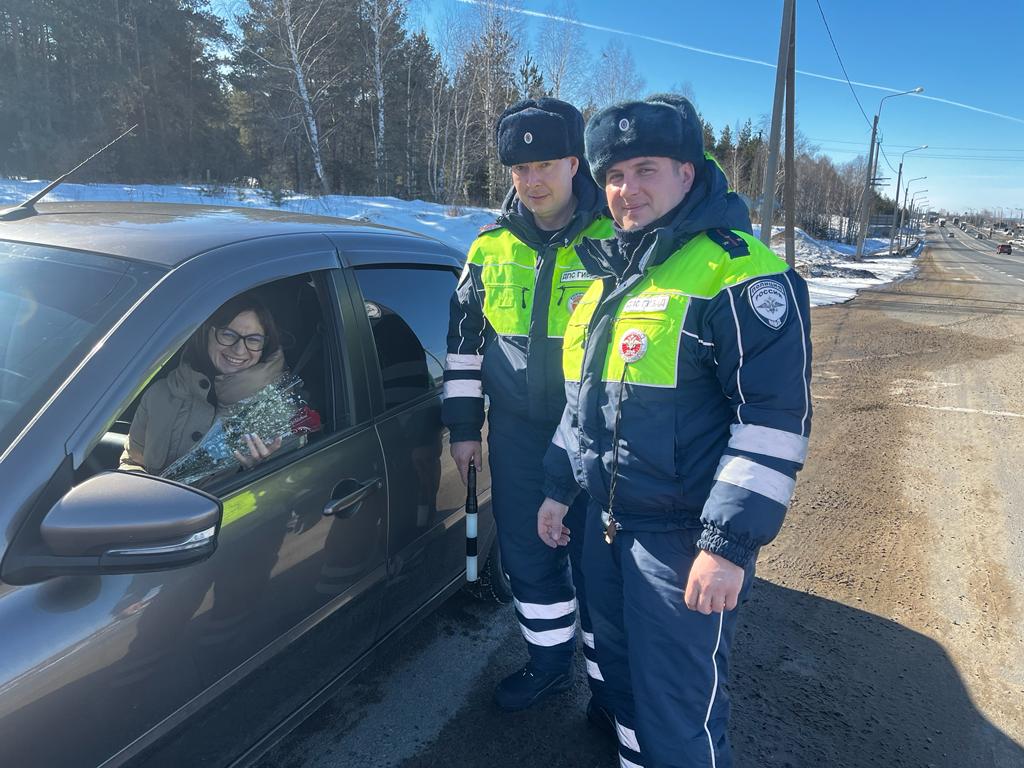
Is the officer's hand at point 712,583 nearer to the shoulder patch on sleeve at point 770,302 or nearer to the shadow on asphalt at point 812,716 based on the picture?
the shoulder patch on sleeve at point 770,302

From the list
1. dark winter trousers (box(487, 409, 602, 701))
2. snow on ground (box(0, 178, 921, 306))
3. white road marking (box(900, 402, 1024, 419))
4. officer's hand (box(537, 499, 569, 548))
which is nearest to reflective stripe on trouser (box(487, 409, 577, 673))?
dark winter trousers (box(487, 409, 602, 701))

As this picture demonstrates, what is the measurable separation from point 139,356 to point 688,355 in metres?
1.24

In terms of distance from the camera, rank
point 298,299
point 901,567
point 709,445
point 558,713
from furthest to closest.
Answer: point 901,567
point 558,713
point 298,299
point 709,445

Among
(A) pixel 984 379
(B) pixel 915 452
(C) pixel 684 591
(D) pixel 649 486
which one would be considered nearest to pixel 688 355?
(D) pixel 649 486

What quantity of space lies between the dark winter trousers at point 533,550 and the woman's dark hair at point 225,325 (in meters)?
0.83

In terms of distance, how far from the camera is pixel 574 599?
2.45 meters

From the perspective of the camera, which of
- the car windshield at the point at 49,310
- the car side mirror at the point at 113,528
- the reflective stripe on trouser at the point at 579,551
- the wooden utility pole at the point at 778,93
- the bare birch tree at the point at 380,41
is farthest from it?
the bare birch tree at the point at 380,41

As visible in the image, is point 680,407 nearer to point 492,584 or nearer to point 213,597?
point 213,597

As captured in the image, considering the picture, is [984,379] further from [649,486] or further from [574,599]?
[649,486]

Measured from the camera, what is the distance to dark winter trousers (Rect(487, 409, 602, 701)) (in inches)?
90.0

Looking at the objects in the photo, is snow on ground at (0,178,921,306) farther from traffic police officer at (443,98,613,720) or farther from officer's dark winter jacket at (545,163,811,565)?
officer's dark winter jacket at (545,163,811,565)

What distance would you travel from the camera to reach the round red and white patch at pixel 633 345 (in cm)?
156

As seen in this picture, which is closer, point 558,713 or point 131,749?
point 131,749

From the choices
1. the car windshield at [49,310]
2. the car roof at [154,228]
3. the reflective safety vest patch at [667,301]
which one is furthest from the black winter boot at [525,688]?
the car windshield at [49,310]
